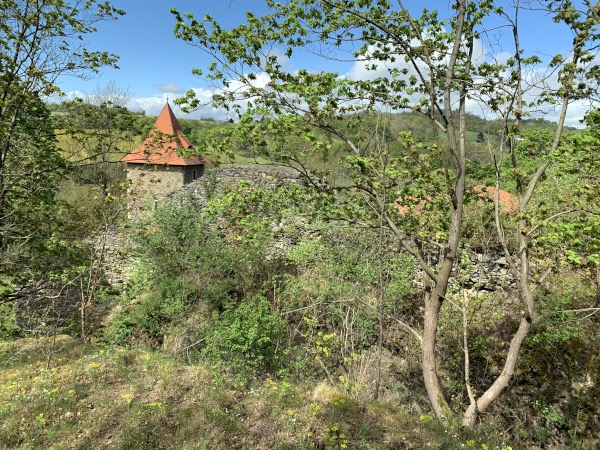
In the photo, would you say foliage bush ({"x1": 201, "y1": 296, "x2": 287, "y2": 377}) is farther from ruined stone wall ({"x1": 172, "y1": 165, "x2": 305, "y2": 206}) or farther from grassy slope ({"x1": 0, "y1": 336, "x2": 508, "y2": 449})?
ruined stone wall ({"x1": 172, "y1": 165, "x2": 305, "y2": 206})

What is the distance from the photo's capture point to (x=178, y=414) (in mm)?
3826

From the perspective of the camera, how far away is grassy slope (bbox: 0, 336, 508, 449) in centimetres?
347

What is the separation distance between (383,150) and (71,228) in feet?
21.1

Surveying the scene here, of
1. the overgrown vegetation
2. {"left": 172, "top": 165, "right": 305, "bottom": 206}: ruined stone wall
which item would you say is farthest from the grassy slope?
{"left": 172, "top": 165, "right": 305, "bottom": 206}: ruined stone wall

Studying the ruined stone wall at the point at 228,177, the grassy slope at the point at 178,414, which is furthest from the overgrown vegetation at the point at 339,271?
the ruined stone wall at the point at 228,177

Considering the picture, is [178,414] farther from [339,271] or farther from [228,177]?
[228,177]

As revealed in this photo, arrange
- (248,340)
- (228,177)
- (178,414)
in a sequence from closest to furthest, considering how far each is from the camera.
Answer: (178,414)
(248,340)
(228,177)

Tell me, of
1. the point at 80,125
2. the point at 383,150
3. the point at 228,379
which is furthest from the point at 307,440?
the point at 80,125

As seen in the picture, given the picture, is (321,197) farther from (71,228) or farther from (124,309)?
(124,309)

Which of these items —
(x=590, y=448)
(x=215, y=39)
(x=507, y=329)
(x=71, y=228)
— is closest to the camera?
(x=215, y=39)

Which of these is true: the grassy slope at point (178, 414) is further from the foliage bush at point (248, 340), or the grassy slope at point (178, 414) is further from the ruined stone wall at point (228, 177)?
the ruined stone wall at point (228, 177)

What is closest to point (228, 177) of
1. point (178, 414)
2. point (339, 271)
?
point (339, 271)

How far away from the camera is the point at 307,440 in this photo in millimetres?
3576

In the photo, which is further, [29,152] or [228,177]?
[228,177]
